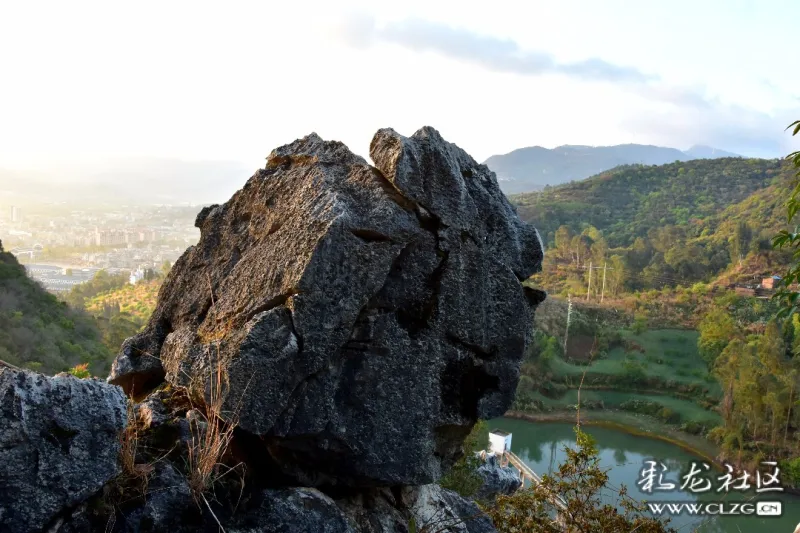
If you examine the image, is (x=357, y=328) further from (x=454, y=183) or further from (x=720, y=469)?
(x=720, y=469)

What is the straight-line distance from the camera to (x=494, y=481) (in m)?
6.36

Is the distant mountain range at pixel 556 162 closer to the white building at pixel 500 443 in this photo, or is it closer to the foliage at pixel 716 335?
the foliage at pixel 716 335

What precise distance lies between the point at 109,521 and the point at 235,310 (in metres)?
1.22

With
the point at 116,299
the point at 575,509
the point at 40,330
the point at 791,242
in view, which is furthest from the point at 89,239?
the point at 791,242

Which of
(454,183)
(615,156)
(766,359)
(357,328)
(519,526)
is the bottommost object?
(766,359)

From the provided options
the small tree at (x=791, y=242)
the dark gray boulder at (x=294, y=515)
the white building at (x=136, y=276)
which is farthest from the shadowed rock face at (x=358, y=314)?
the white building at (x=136, y=276)

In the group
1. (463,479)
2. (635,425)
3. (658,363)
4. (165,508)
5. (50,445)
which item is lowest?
(635,425)

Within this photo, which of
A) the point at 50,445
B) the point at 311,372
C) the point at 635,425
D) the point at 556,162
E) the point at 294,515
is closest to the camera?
the point at 50,445

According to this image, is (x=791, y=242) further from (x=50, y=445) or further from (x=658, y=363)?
(x=658, y=363)

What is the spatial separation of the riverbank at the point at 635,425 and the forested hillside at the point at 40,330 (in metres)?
17.4

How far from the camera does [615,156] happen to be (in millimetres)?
181125

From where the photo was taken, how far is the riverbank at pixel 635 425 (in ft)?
76.1

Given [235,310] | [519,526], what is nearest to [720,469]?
[519,526]

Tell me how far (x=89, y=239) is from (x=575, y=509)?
169 ft
